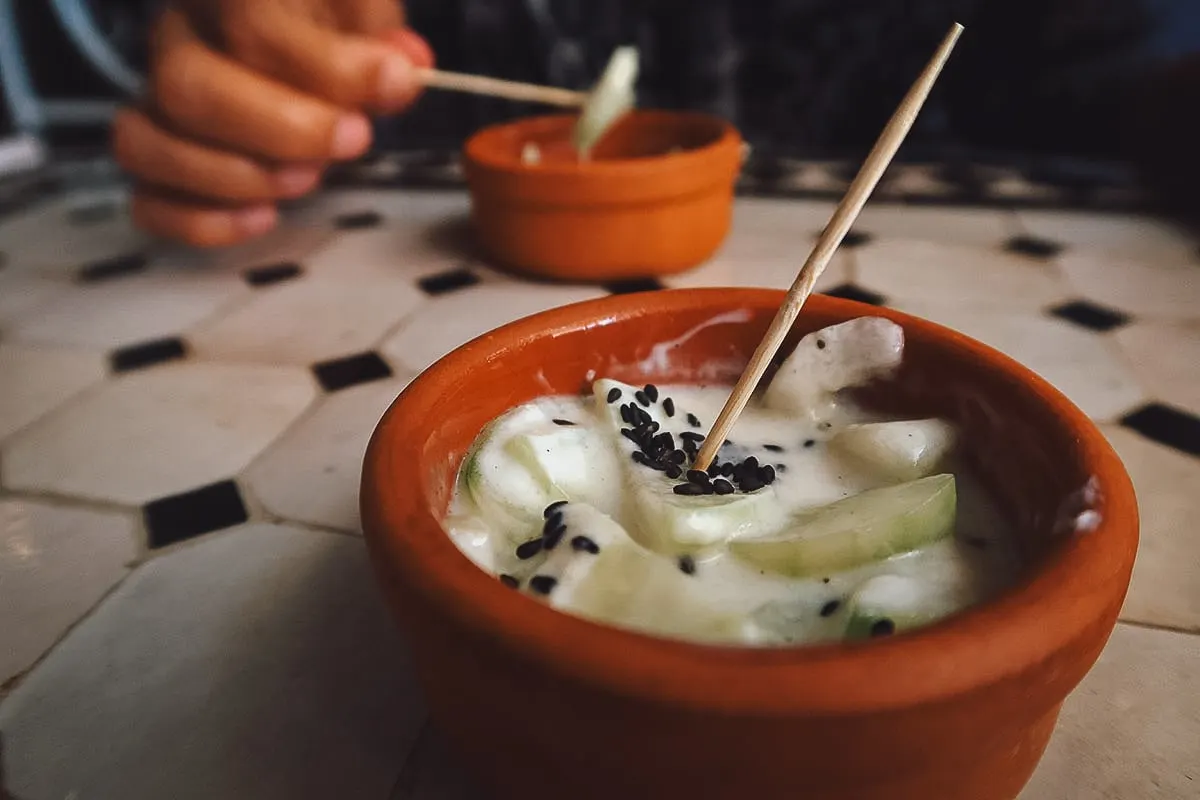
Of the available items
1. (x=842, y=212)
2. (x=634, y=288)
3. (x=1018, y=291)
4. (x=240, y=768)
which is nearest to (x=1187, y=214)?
(x=1018, y=291)

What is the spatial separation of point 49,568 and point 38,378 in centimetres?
57

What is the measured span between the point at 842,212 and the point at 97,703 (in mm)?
723

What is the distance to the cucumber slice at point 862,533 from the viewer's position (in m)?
0.55

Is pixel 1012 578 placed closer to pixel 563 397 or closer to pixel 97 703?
pixel 563 397

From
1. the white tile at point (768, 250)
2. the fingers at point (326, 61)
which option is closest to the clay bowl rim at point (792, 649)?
the white tile at point (768, 250)

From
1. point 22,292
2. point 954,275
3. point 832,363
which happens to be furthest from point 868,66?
point 22,292

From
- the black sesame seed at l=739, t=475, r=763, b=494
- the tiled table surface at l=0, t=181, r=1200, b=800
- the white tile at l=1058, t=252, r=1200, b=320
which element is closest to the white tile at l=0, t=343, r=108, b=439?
the tiled table surface at l=0, t=181, r=1200, b=800

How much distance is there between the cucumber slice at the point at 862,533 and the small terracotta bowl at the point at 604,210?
0.97 meters

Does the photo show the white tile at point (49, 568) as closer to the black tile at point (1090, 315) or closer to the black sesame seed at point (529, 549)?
the black sesame seed at point (529, 549)

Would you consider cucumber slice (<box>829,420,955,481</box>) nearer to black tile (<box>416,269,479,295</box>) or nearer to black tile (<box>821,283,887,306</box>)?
black tile (<box>821,283,887,306</box>)

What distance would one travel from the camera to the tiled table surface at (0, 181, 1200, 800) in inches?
26.0

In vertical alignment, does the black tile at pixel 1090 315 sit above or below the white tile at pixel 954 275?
below

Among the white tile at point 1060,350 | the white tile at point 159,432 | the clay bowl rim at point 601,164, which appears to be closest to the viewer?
the white tile at point 159,432

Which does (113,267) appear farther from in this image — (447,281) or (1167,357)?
(1167,357)
